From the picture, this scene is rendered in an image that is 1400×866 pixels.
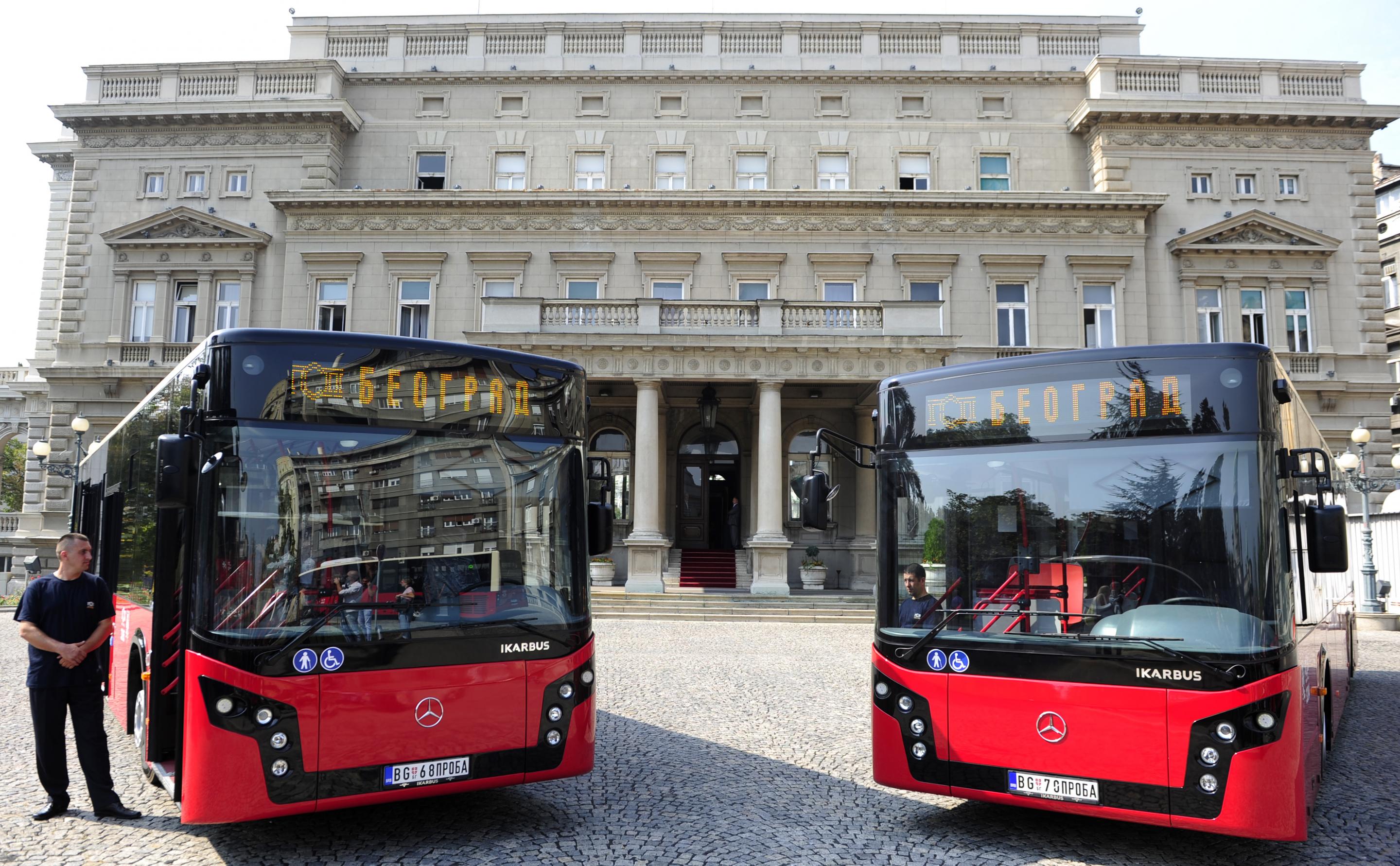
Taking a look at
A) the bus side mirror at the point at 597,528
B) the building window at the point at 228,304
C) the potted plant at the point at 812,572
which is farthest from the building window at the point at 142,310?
the bus side mirror at the point at 597,528

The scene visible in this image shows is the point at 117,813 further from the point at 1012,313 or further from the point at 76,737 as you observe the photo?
the point at 1012,313

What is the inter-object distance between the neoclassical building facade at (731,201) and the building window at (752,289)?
0.11 meters

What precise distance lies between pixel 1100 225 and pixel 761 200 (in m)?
9.95

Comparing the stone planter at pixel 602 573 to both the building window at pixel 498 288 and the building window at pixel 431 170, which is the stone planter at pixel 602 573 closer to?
the building window at pixel 498 288

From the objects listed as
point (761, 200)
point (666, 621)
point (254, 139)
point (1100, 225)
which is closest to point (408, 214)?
point (254, 139)

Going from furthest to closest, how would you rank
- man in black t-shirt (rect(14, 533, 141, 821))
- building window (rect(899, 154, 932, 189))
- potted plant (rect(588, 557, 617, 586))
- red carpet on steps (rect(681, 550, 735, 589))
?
building window (rect(899, 154, 932, 189))
red carpet on steps (rect(681, 550, 735, 589))
potted plant (rect(588, 557, 617, 586))
man in black t-shirt (rect(14, 533, 141, 821))

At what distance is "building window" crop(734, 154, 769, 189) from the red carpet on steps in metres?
11.4

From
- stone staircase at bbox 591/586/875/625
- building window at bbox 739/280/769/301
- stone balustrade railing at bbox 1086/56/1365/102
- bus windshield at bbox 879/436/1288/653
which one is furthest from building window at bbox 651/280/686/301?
bus windshield at bbox 879/436/1288/653

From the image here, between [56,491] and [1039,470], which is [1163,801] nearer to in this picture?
[1039,470]

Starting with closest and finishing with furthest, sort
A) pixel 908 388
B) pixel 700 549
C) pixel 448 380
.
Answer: pixel 448 380, pixel 908 388, pixel 700 549

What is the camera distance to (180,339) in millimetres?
28781

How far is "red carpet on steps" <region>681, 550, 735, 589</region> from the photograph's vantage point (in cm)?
2527

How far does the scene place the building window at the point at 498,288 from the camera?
28.1 meters

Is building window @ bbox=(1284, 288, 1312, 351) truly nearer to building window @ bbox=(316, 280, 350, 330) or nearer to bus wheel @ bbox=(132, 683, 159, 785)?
building window @ bbox=(316, 280, 350, 330)
